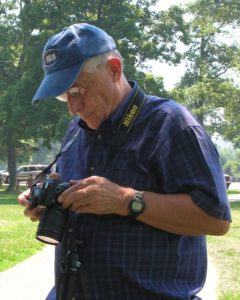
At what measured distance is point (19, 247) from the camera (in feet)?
38.9

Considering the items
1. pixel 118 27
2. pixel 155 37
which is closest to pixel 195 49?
pixel 155 37

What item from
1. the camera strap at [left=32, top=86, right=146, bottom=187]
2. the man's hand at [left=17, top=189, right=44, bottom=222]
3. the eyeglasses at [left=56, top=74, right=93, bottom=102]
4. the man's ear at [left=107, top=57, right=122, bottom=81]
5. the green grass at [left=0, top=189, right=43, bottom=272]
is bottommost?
the green grass at [left=0, top=189, right=43, bottom=272]

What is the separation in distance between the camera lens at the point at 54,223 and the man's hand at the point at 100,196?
0.13 metres

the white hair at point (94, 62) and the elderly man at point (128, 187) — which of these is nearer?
the elderly man at point (128, 187)

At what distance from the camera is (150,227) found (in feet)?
7.16

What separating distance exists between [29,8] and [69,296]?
1402 inches

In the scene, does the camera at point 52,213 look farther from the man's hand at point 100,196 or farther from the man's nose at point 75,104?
the man's nose at point 75,104

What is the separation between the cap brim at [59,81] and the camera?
2.31 m

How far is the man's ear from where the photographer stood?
7.77 ft

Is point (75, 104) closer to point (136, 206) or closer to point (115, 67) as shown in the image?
point (115, 67)

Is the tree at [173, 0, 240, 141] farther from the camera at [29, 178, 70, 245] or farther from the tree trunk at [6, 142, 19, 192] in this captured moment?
the camera at [29, 178, 70, 245]

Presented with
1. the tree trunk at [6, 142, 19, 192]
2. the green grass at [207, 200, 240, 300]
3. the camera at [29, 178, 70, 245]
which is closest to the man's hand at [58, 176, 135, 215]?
the camera at [29, 178, 70, 245]

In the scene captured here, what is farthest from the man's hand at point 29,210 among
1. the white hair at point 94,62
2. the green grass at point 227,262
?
the green grass at point 227,262

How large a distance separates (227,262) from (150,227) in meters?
8.90
